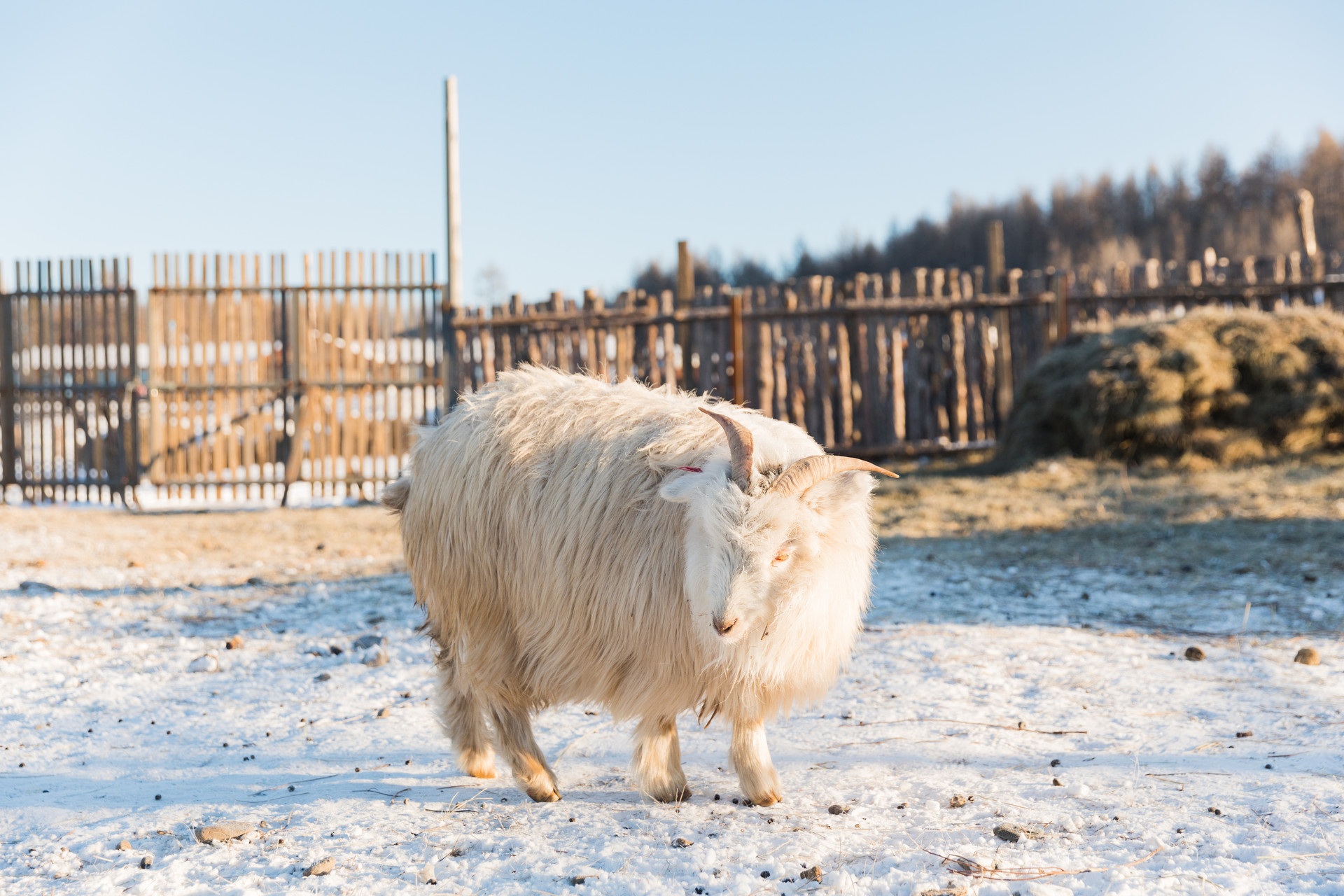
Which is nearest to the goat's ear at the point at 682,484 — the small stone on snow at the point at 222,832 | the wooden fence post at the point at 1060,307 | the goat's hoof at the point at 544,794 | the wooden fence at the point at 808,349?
the goat's hoof at the point at 544,794

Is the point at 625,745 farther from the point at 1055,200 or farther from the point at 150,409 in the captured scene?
the point at 1055,200

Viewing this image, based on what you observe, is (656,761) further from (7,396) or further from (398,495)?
(7,396)

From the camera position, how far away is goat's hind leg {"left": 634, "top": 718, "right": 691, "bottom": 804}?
2928 mm

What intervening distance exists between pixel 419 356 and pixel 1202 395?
8.29 meters

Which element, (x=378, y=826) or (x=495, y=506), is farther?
(x=495, y=506)

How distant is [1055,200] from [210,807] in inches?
→ 2079

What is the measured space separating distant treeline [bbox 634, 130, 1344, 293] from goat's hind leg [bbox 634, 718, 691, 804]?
37.1 meters

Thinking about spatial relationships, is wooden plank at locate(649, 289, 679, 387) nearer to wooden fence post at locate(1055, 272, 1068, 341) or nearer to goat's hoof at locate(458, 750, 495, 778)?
wooden fence post at locate(1055, 272, 1068, 341)

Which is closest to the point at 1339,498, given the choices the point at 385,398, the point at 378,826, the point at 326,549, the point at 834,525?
the point at 834,525

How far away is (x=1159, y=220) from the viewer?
4553 centimetres

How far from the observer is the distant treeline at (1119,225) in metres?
41.0

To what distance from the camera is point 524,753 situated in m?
3.08

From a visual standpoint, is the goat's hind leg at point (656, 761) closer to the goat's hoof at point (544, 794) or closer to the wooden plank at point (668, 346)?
the goat's hoof at point (544, 794)

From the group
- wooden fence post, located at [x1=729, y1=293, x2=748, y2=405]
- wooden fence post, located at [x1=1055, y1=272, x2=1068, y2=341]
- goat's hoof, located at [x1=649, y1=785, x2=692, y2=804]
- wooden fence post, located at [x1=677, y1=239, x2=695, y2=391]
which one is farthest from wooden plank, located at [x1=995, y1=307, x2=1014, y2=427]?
goat's hoof, located at [x1=649, y1=785, x2=692, y2=804]
